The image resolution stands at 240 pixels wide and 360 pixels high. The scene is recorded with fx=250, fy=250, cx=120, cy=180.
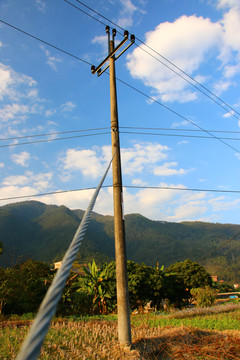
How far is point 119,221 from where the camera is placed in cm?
666

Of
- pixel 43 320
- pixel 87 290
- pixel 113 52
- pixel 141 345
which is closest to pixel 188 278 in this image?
pixel 87 290

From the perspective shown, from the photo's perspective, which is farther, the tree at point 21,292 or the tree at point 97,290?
the tree at point 97,290

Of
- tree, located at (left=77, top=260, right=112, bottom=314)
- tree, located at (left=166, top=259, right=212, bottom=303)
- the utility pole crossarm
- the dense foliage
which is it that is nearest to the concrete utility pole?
the utility pole crossarm

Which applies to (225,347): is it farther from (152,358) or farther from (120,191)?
(120,191)

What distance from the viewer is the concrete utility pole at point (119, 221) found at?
5.79 metres

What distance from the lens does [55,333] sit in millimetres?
6945

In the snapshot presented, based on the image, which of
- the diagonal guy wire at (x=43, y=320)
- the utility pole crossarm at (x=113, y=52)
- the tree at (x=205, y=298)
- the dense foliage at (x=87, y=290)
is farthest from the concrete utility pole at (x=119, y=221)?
the tree at (x=205, y=298)

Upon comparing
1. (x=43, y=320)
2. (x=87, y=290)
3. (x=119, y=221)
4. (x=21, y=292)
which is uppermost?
(x=119, y=221)

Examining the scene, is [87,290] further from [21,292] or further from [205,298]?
[205,298]

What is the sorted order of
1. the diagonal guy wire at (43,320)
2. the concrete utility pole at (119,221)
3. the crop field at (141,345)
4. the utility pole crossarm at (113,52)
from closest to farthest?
the diagonal guy wire at (43,320) < the crop field at (141,345) < the concrete utility pole at (119,221) < the utility pole crossarm at (113,52)

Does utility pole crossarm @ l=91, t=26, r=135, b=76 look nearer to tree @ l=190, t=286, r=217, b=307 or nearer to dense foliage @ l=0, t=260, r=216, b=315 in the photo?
dense foliage @ l=0, t=260, r=216, b=315

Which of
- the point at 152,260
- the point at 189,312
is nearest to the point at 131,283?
the point at 189,312

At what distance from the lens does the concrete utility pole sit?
579cm

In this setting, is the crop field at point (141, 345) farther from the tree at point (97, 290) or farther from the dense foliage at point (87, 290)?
the tree at point (97, 290)
